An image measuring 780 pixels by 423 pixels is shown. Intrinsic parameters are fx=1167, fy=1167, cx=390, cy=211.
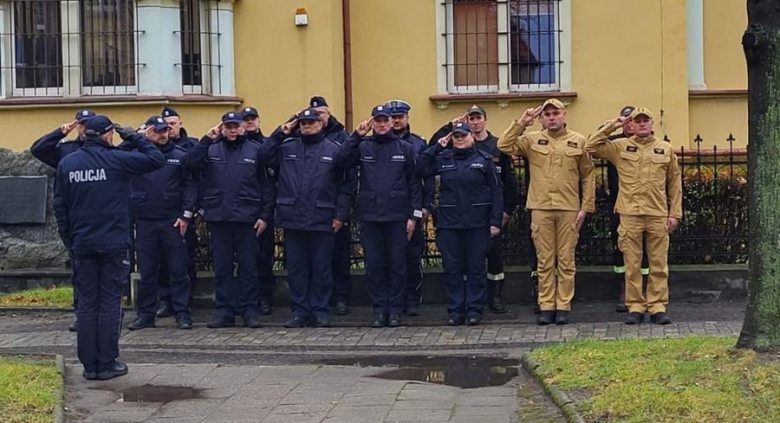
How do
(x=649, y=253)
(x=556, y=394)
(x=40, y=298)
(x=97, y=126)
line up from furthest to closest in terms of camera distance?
(x=40, y=298) < (x=649, y=253) < (x=97, y=126) < (x=556, y=394)

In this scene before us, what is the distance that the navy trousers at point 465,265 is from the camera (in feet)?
35.0

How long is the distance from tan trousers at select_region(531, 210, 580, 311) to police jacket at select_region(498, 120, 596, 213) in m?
0.10

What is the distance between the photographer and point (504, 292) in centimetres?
1168

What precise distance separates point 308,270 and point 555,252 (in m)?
2.31

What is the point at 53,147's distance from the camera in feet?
34.4

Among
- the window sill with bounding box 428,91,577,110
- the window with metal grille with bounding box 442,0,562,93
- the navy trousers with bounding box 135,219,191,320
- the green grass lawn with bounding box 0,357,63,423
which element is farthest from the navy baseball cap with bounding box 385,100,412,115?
the window with metal grille with bounding box 442,0,562,93

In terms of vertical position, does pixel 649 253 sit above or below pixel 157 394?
above

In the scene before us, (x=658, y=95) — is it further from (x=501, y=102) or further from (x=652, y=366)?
(x=652, y=366)

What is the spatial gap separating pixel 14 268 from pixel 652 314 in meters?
7.95

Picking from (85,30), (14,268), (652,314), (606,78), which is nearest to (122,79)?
(85,30)

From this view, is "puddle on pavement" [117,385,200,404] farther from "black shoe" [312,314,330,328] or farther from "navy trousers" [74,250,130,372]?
"black shoe" [312,314,330,328]

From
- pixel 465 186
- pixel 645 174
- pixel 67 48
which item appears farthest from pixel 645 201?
pixel 67 48

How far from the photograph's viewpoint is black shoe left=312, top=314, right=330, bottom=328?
35.8 ft

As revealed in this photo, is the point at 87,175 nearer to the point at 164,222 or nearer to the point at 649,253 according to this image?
the point at 164,222
